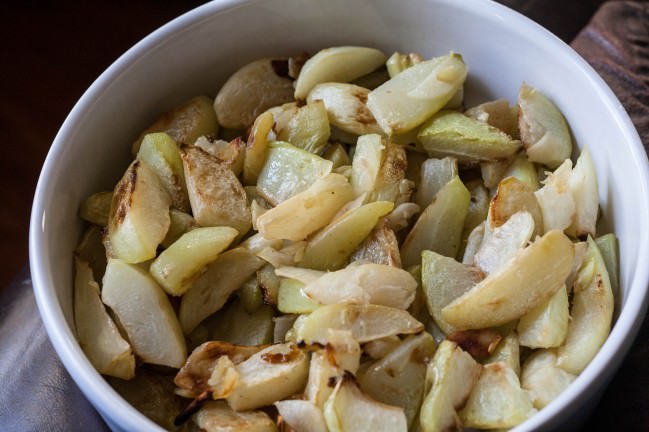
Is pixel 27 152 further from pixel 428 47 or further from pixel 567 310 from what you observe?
pixel 567 310

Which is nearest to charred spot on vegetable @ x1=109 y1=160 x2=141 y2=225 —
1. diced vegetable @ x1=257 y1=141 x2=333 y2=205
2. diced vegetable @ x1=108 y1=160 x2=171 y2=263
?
diced vegetable @ x1=108 y1=160 x2=171 y2=263

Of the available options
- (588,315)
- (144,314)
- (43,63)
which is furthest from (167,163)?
(43,63)

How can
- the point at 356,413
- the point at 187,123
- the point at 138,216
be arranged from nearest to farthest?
1. the point at 356,413
2. the point at 138,216
3. the point at 187,123

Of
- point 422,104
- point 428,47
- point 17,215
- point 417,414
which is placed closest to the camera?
point 417,414

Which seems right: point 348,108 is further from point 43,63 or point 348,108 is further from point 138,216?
point 43,63

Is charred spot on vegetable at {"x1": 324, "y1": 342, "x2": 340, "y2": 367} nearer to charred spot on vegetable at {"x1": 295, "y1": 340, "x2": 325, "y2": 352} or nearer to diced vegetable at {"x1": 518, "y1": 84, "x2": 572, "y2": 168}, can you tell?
charred spot on vegetable at {"x1": 295, "y1": 340, "x2": 325, "y2": 352}

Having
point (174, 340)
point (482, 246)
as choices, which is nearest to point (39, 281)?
point (174, 340)

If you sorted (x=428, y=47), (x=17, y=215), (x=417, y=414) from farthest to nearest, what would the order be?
1. (x=17, y=215)
2. (x=428, y=47)
3. (x=417, y=414)
